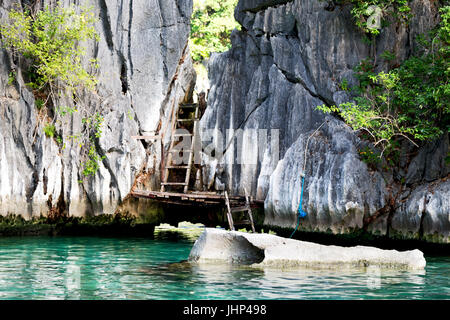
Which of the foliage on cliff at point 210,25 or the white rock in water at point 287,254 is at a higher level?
the foliage on cliff at point 210,25

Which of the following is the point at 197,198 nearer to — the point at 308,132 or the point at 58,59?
the point at 308,132

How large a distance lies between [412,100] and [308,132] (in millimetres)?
3546

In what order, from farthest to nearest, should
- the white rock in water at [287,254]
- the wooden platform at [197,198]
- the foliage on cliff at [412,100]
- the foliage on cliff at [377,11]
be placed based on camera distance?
the wooden platform at [197,198] → the foliage on cliff at [377,11] → the foliage on cliff at [412,100] → the white rock in water at [287,254]

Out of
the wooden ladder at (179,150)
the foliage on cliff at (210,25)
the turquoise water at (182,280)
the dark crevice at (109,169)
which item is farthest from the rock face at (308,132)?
the foliage on cliff at (210,25)

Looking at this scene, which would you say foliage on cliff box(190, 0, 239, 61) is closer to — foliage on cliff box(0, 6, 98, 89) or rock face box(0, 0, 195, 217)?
rock face box(0, 0, 195, 217)

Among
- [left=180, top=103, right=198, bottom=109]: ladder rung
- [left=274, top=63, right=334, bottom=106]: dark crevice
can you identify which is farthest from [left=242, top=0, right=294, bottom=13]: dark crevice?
[left=180, top=103, right=198, bottom=109]: ladder rung

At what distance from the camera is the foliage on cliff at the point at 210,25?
30578 mm

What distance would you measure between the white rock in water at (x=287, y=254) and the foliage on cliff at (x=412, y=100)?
4401mm

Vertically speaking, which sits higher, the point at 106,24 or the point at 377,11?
the point at 106,24

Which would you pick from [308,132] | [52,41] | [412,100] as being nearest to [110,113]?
[52,41]

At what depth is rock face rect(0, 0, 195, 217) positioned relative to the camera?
1881 cm

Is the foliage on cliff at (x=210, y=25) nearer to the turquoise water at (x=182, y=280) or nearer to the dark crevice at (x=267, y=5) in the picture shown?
the dark crevice at (x=267, y=5)

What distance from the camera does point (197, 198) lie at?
62.5 ft

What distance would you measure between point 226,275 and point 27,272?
359cm
